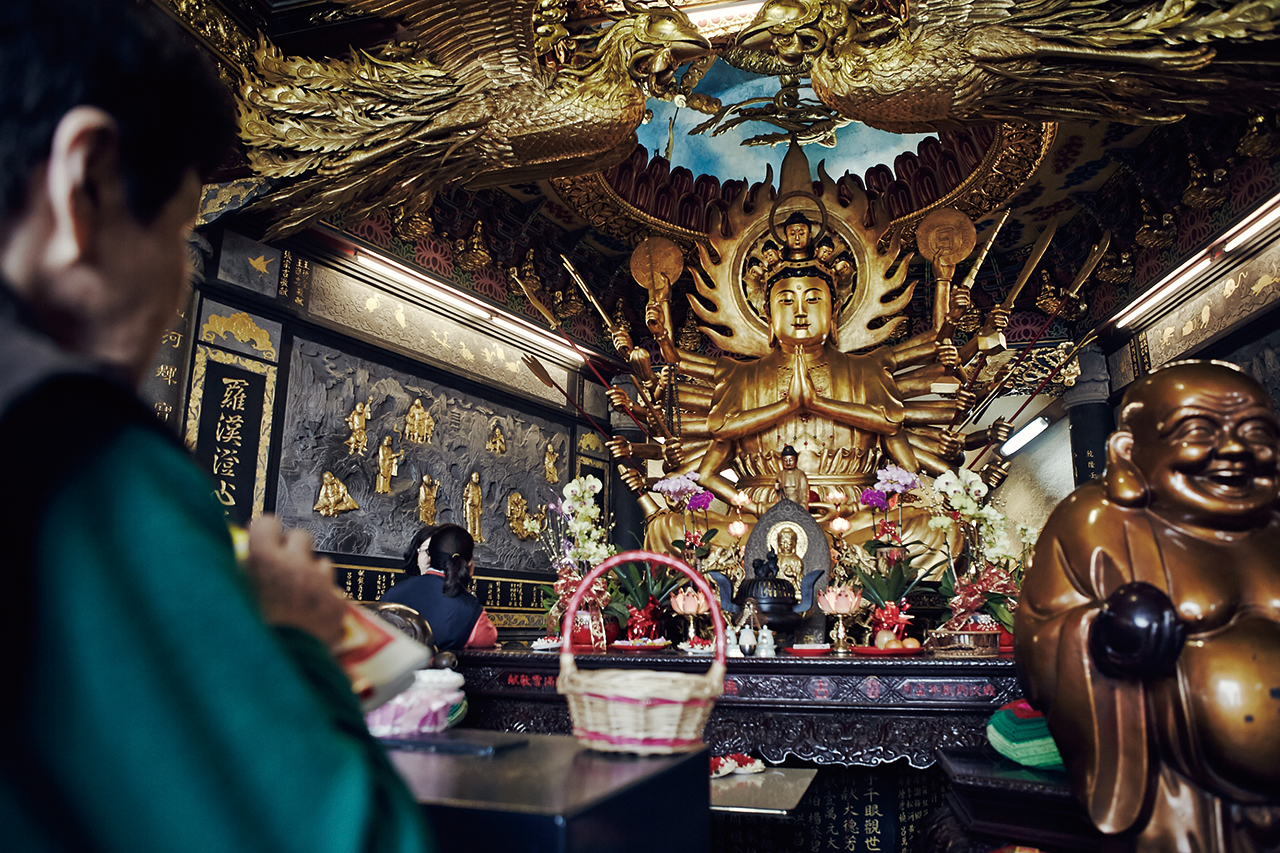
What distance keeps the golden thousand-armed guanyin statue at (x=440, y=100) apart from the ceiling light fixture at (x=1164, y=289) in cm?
404

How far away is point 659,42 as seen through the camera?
3.84m

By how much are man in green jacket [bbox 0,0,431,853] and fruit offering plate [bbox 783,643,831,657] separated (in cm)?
260

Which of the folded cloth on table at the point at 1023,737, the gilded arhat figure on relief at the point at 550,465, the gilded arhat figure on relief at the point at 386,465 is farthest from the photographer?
the gilded arhat figure on relief at the point at 550,465

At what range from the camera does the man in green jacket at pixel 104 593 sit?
0.36 m

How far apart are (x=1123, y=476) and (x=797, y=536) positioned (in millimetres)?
1959

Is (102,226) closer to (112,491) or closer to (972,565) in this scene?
(112,491)

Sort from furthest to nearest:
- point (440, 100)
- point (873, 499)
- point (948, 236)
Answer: point (948, 236)
point (873, 499)
point (440, 100)

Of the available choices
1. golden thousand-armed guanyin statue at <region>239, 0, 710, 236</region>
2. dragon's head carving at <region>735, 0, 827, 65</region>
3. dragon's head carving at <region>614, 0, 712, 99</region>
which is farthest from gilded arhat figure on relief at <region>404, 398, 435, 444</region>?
dragon's head carving at <region>735, 0, 827, 65</region>

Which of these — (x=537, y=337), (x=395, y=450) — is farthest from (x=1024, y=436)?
(x=395, y=450)

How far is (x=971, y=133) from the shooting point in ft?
19.2

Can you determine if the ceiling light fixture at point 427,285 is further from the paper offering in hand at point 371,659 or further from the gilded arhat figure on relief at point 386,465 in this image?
the paper offering in hand at point 371,659

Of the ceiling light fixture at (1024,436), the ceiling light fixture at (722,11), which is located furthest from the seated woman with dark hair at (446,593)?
the ceiling light fixture at (1024,436)

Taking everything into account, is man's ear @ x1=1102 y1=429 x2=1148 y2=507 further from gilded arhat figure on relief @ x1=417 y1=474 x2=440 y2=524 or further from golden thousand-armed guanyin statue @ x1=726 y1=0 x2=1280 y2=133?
gilded arhat figure on relief @ x1=417 y1=474 x2=440 y2=524

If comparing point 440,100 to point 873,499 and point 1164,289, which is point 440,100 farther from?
point 1164,289
